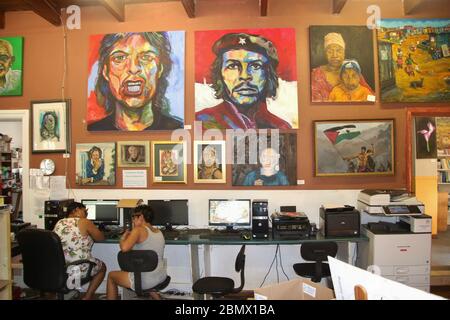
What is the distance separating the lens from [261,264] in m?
4.18

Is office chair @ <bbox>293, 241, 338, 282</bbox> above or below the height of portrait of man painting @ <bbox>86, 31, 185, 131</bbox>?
below

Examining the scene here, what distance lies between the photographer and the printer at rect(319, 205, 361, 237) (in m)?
3.69

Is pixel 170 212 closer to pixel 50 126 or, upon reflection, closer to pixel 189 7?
pixel 50 126

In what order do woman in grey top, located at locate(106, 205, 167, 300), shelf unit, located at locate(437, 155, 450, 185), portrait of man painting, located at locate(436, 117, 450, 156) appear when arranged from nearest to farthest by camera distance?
woman in grey top, located at locate(106, 205, 167, 300) < portrait of man painting, located at locate(436, 117, 450, 156) < shelf unit, located at locate(437, 155, 450, 185)

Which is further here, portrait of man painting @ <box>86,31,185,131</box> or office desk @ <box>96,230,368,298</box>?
portrait of man painting @ <box>86,31,185,131</box>

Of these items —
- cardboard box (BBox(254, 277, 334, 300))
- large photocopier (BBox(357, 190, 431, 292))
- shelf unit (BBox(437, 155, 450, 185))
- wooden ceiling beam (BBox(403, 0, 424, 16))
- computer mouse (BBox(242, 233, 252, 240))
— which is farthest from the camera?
shelf unit (BBox(437, 155, 450, 185))

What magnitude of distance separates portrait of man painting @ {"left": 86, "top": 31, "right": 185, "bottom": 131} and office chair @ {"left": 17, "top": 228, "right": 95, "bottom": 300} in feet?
5.66

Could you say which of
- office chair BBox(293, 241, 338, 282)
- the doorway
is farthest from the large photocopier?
the doorway

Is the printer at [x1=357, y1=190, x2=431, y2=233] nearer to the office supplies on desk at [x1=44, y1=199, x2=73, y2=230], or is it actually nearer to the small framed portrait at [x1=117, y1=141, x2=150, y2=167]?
the small framed portrait at [x1=117, y1=141, x2=150, y2=167]

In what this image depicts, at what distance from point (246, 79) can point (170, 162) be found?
1450mm

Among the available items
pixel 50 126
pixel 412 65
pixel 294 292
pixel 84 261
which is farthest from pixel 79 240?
pixel 412 65

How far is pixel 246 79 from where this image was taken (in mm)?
4172
